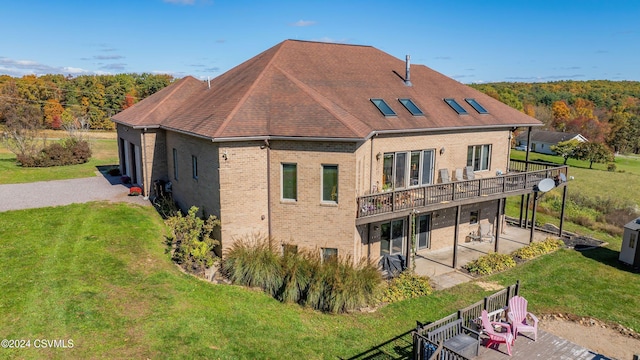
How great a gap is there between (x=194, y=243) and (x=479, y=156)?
1500 cm

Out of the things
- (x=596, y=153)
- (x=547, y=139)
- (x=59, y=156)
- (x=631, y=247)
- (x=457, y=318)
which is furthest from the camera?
(x=547, y=139)

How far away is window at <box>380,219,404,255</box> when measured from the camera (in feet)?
58.5

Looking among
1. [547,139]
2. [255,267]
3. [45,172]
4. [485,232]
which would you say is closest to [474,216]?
[485,232]

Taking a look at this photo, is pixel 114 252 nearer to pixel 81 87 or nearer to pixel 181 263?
pixel 181 263

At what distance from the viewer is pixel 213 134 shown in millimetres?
14203

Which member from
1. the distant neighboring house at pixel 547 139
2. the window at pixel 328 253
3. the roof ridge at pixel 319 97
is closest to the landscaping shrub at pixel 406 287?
the window at pixel 328 253

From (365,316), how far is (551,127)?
10034 cm

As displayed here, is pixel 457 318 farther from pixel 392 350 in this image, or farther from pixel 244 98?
pixel 244 98

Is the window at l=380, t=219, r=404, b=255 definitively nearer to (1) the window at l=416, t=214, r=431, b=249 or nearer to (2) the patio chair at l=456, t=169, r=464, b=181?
(1) the window at l=416, t=214, r=431, b=249

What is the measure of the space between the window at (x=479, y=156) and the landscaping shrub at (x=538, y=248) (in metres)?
4.62

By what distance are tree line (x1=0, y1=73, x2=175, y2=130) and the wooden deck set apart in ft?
233

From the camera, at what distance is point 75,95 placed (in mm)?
73000

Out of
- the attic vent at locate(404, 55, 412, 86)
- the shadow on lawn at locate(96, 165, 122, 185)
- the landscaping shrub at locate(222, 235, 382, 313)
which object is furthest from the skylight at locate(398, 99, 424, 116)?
the shadow on lawn at locate(96, 165, 122, 185)

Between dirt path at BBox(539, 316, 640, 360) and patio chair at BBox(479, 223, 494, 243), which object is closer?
dirt path at BBox(539, 316, 640, 360)
